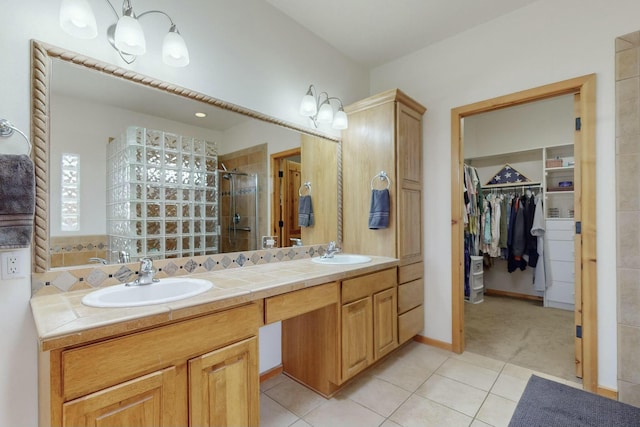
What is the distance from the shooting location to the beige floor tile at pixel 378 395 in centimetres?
184

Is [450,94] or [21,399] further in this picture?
[450,94]

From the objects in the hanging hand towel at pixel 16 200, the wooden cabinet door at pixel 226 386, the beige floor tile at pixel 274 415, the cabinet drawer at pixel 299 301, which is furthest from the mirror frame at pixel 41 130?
the beige floor tile at pixel 274 415

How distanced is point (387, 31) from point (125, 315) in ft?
8.97

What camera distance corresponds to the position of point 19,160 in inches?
44.1

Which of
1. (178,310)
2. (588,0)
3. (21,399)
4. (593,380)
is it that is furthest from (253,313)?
(588,0)

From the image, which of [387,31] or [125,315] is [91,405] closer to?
[125,315]

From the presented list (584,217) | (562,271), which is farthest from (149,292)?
(562,271)

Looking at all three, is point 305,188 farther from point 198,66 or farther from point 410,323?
point 410,323

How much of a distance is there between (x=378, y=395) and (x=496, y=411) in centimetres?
70

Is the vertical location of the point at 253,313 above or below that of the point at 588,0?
below

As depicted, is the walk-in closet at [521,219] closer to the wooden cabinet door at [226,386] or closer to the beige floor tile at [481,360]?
the beige floor tile at [481,360]

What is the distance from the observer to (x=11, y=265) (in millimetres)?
1176

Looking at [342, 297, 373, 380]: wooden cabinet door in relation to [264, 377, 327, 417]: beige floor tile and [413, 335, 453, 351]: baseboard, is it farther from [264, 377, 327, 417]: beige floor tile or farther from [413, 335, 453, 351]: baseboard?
[413, 335, 453, 351]: baseboard

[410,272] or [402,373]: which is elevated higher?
[410,272]
